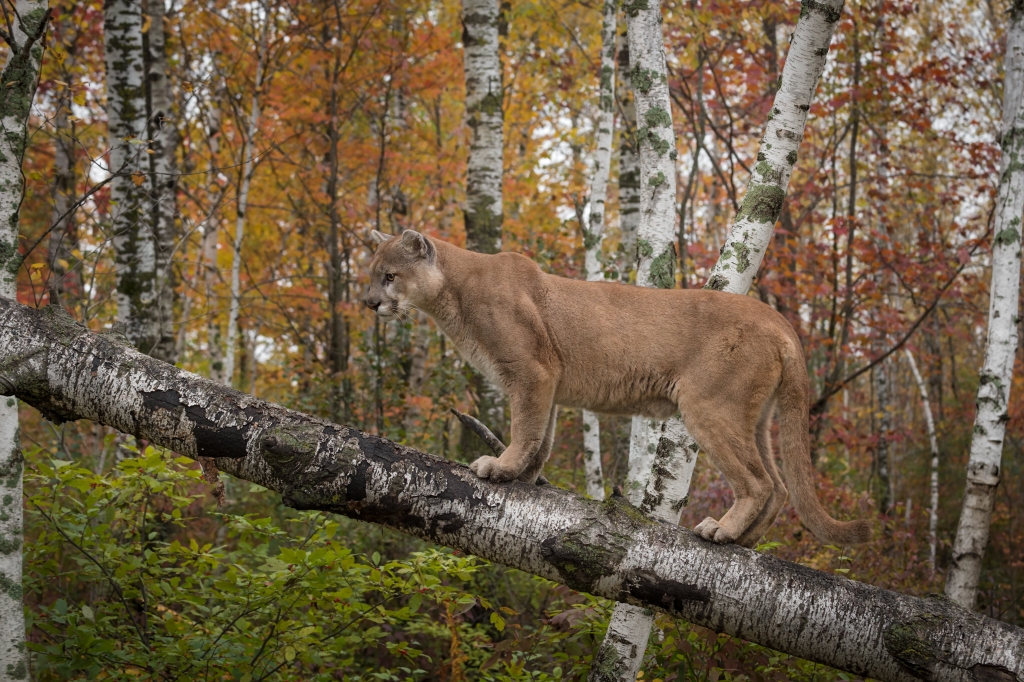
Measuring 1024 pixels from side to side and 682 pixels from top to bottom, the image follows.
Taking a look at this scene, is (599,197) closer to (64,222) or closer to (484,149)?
(484,149)

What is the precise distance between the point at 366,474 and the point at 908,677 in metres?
2.22

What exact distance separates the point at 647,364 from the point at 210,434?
2349mm

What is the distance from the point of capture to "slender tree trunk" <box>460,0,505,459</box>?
8.67 metres

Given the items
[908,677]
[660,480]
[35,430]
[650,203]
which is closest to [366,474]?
[660,480]

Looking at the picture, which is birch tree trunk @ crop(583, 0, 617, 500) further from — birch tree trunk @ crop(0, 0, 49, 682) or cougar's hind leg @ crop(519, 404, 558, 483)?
birch tree trunk @ crop(0, 0, 49, 682)

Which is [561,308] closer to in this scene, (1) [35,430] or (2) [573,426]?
(2) [573,426]

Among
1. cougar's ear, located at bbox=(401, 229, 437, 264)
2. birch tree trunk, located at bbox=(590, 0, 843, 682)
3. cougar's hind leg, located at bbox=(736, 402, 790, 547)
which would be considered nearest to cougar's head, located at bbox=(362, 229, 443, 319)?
cougar's ear, located at bbox=(401, 229, 437, 264)

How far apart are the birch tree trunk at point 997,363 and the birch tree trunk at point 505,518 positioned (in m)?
4.22

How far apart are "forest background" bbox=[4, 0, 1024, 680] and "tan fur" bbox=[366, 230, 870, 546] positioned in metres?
0.54

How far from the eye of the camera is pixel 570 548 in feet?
10.4

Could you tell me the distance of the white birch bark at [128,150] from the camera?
22.4 feet

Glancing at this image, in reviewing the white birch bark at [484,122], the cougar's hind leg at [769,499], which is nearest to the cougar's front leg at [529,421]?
the cougar's hind leg at [769,499]

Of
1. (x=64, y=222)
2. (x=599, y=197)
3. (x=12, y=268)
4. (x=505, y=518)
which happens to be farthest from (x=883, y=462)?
(x=64, y=222)

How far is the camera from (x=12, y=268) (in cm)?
411
